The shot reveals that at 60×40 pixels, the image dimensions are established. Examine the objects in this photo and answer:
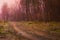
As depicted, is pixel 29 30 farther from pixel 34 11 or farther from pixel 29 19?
pixel 34 11

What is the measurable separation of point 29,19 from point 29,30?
16 cm

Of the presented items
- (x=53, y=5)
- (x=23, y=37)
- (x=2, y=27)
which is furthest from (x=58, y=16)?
(x=2, y=27)

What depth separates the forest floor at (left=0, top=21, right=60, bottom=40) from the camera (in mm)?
2604

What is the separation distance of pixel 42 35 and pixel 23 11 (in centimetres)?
45

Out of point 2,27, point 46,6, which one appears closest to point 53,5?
point 46,6

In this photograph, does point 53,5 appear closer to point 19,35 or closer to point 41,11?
point 41,11

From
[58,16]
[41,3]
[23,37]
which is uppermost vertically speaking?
[41,3]

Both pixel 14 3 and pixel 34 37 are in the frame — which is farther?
pixel 14 3

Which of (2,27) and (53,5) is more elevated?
(53,5)

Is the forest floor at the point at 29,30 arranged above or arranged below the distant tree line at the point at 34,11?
below

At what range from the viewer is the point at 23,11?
9.05ft

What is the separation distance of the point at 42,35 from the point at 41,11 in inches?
13.8

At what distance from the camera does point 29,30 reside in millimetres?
2676

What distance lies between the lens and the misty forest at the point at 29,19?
2.63 metres
